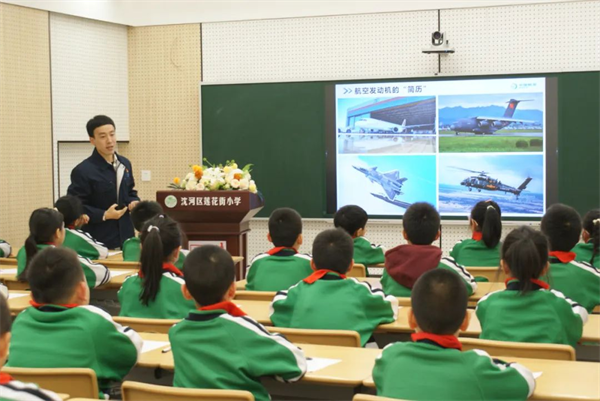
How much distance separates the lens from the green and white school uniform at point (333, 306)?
3.09 m

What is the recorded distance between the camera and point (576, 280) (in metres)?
3.48

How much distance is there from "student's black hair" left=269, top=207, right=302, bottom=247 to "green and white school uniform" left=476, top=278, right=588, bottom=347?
4.55 feet

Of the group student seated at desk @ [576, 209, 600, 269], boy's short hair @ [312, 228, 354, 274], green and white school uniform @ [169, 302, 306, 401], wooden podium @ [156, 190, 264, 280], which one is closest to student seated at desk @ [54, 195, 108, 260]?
wooden podium @ [156, 190, 264, 280]

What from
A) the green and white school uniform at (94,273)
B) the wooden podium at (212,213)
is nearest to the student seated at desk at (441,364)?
the green and white school uniform at (94,273)

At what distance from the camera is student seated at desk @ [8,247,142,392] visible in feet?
8.10

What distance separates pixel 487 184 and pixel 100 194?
3.44m

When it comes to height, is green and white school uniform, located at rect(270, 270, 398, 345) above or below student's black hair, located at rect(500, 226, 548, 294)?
below

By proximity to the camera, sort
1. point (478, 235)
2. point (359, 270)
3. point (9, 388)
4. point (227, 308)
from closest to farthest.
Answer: point (9, 388)
point (227, 308)
point (359, 270)
point (478, 235)

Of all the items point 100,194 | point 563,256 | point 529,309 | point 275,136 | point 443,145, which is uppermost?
point 275,136

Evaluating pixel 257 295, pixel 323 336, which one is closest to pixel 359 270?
pixel 257 295

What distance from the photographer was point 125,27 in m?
7.98

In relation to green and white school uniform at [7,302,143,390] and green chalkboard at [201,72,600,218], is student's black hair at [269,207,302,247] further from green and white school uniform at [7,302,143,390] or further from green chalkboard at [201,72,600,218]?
green chalkboard at [201,72,600,218]

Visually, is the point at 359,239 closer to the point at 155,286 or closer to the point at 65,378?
the point at 155,286

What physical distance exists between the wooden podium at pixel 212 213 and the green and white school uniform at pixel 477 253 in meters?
1.65
